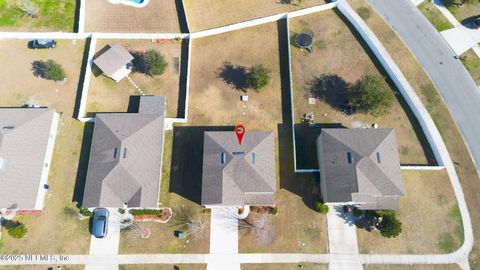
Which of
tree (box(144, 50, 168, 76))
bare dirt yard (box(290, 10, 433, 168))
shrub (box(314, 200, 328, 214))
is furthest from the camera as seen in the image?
tree (box(144, 50, 168, 76))

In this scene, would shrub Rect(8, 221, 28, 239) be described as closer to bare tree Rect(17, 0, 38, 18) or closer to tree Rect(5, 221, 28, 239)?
tree Rect(5, 221, 28, 239)

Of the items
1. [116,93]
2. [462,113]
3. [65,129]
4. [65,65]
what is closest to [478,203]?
[462,113]

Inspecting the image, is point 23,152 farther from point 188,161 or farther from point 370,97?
point 370,97

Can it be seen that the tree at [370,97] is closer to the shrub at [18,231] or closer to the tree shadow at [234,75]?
the tree shadow at [234,75]

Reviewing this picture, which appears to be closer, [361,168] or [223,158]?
[361,168]

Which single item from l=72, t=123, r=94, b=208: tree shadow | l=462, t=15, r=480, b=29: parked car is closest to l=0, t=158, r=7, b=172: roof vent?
l=72, t=123, r=94, b=208: tree shadow

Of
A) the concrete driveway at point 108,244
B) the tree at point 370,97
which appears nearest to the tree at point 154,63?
the concrete driveway at point 108,244

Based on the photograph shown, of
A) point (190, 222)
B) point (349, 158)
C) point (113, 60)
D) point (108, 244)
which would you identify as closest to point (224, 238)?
point (190, 222)
